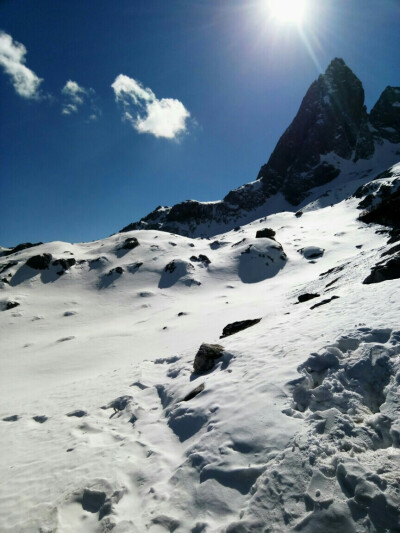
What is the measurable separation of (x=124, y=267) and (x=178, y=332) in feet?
104

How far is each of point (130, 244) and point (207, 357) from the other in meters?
52.9

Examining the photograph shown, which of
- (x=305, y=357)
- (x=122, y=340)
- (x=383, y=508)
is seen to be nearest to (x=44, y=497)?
(x=383, y=508)

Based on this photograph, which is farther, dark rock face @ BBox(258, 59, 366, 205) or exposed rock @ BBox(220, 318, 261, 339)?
dark rock face @ BBox(258, 59, 366, 205)

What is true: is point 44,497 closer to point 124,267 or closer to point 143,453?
point 143,453

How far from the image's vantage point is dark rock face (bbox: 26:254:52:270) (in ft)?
171

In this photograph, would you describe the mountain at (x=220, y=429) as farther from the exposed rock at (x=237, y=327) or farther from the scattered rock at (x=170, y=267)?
the scattered rock at (x=170, y=267)

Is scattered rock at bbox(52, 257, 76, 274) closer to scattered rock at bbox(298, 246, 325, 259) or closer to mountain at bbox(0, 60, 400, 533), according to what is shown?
mountain at bbox(0, 60, 400, 533)

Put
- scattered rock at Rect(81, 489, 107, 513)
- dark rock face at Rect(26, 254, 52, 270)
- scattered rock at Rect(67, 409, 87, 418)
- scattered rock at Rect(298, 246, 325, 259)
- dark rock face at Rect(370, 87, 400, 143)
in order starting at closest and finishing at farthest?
scattered rock at Rect(81, 489, 107, 513) → scattered rock at Rect(67, 409, 87, 418) → scattered rock at Rect(298, 246, 325, 259) → dark rock face at Rect(26, 254, 52, 270) → dark rock face at Rect(370, 87, 400, 143)

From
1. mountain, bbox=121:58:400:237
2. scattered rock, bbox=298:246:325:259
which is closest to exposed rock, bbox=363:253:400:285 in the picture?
scattered rock, bbox=298:246:325:259

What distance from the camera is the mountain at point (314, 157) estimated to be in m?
158

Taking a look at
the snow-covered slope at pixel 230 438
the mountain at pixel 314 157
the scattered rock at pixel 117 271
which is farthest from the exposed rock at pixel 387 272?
the mountain at pixel 314 157

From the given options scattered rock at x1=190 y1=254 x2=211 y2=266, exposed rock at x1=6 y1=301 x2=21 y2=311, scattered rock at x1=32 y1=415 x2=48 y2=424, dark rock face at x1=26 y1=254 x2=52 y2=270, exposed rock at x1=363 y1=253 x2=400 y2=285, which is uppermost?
dark rock face at x1=26 y1=254 x2=52 y2=270

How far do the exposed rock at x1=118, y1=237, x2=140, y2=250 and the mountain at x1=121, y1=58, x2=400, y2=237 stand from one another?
91.2 m

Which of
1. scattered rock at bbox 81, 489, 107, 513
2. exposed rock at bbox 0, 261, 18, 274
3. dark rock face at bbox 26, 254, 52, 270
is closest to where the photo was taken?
scattered rock at bbox 81, 489, 107, 513
